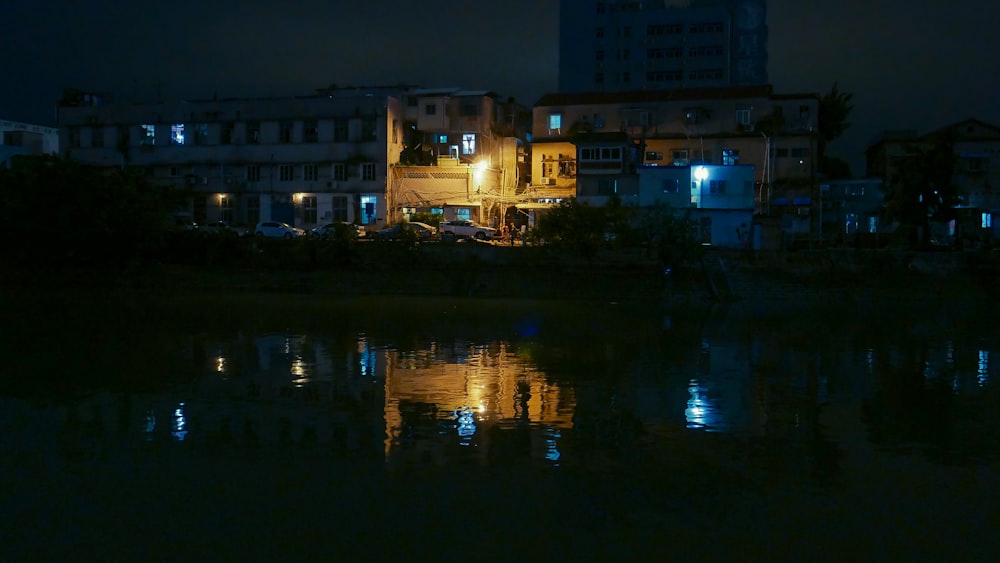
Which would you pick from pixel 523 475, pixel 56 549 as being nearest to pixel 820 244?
pixel 523 475

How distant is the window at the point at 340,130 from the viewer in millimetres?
61344

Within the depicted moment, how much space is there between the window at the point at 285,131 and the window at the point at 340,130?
3245 millimetres

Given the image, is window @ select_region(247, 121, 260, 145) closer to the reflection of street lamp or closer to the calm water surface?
the reflection of street lamp

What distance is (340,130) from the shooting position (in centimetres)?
6153

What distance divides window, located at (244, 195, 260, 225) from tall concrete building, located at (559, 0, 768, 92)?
42.8m

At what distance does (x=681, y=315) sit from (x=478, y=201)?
2665 cm

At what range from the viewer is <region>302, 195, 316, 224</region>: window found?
62.3 metres

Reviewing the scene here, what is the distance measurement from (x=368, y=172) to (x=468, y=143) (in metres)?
6.76

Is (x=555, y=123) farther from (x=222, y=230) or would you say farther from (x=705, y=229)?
(x=222, y=230)

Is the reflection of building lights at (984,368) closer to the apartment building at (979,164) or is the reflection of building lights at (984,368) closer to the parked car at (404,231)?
the parked car at (404,231)

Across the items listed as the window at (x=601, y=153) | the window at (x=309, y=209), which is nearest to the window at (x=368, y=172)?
the window at (x=309, y=209)

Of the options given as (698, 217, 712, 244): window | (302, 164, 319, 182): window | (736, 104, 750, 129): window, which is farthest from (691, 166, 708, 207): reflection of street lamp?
(302, 164, 319, 182): window

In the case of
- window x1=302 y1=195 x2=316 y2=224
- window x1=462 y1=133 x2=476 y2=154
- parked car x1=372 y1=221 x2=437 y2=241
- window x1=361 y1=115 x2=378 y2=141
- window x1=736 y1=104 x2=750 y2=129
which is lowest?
parked car x1=372 y1=221 x2=437 y2=241

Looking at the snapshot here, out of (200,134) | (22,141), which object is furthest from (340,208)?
(22,141)
